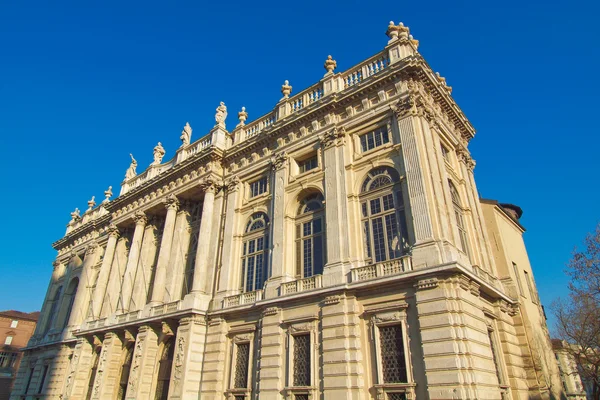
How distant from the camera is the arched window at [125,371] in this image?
84.5ft

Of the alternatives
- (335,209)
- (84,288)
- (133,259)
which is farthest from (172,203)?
(84,288)

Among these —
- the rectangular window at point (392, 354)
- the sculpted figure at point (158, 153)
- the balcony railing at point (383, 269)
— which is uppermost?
the sculpted figure at point (158, 153)

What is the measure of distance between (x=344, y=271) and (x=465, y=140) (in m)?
13.3

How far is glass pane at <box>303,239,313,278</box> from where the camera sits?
69.1 feet

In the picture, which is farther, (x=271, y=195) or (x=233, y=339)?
(x=271, y=195)

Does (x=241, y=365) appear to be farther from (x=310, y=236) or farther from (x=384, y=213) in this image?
(x=384, y=213)

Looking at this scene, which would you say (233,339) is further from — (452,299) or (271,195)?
(452,299)

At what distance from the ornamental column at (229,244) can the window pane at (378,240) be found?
29.4 feet

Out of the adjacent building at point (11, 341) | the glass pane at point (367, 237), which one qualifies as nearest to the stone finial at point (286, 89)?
the glass pane at point (367, 237)

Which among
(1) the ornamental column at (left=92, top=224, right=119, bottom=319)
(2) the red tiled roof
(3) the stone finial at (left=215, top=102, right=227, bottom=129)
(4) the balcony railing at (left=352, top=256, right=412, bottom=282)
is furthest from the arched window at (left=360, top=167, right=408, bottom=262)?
(2) the red tiled roof

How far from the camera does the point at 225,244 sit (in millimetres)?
25094

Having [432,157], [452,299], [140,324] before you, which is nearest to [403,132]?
[432,157]

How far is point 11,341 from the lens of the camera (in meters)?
64.2

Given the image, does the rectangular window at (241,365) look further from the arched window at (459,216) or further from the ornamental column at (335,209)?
the arched window at (459,216)
